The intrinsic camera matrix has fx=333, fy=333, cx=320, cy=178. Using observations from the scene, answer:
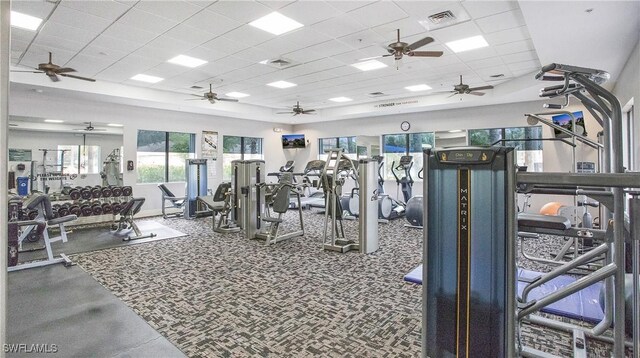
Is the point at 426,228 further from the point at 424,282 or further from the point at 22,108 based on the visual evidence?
the point at 22,108

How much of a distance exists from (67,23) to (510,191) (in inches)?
222

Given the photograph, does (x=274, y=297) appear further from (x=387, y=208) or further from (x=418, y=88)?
(x=418, y=88)

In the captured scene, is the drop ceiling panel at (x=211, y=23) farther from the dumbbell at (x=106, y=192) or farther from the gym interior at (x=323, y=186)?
the dumbbell at (x=106, y=192)

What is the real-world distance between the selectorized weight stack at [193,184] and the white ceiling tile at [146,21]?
4.43 m

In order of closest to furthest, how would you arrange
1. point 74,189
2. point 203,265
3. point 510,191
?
point 510,191
point 203,265
point 74,189

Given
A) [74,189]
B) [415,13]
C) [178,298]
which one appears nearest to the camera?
[178,298]

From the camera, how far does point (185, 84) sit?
26.2 ft

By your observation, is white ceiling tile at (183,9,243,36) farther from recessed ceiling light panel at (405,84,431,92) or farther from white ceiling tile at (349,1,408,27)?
recessed ceiling light panel at (405,84,431,92)

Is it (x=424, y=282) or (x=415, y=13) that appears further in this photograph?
(x=415, y=13)

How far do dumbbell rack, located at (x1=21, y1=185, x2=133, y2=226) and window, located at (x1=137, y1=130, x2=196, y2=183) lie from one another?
Result: 1652 millimetres

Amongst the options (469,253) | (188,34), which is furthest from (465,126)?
(469,253)

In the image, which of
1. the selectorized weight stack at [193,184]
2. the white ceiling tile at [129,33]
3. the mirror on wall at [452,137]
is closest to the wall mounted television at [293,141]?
the selectorized weight stack at [193,184]

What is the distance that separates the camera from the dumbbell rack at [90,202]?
21.9 ft

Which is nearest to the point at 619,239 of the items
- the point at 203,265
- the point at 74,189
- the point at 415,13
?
the point at 415,13
